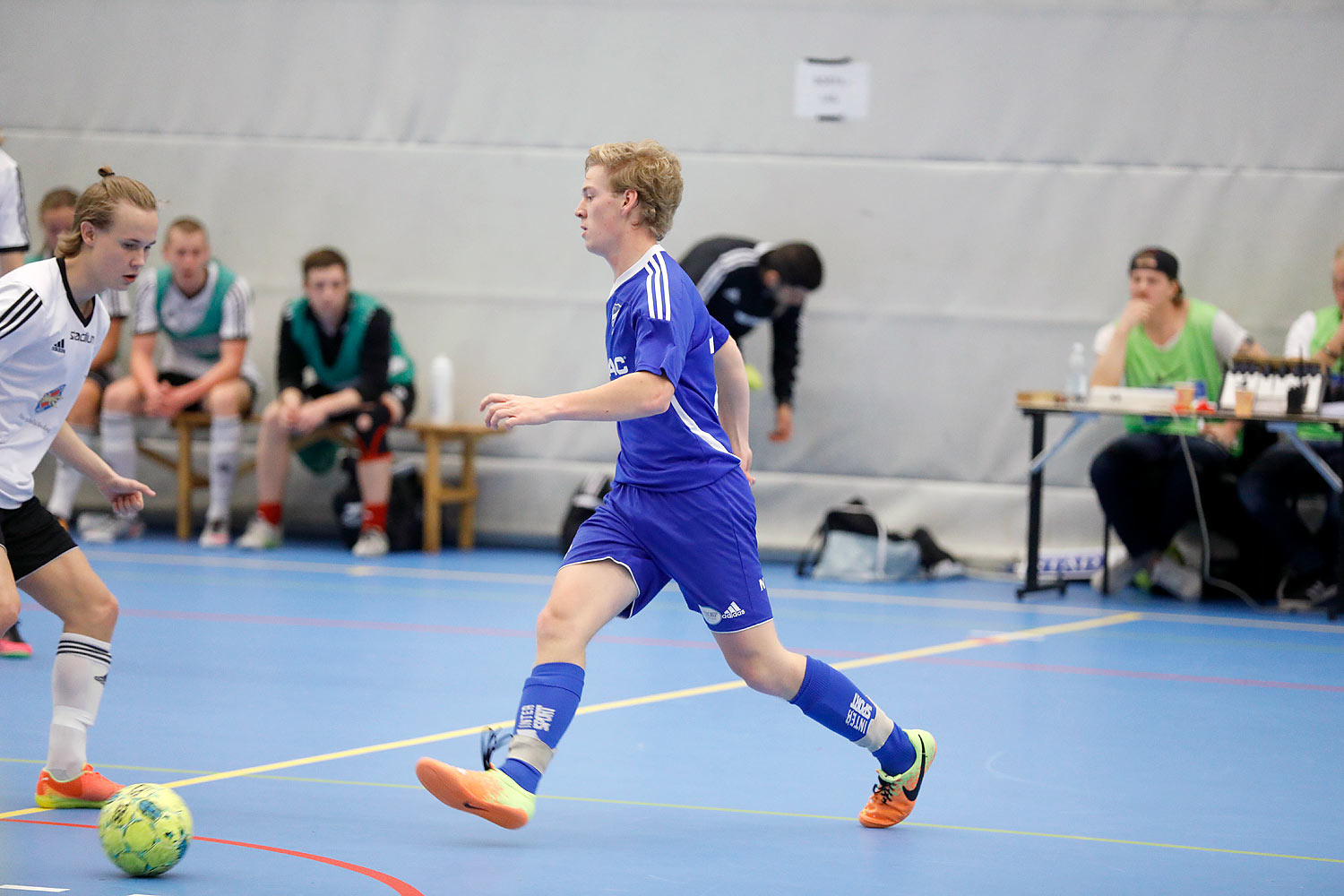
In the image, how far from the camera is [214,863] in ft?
9.55

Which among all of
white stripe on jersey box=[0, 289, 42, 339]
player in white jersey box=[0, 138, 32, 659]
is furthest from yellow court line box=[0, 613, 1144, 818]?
player in white jersey box=[0, 138, 32, 659]

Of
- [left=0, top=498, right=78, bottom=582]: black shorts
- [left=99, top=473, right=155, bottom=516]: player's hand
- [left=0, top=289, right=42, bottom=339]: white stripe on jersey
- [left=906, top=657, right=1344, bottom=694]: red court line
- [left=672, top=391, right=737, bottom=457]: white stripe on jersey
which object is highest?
[left=0, top=289, right=42, bottom=339]: white stripe on jersey

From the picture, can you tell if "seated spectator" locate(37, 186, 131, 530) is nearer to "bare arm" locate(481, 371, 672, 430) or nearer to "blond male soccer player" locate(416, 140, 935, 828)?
"blond male soccer player" locate(416, 140, 935, 828)

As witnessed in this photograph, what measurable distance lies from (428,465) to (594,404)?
18.8 feet

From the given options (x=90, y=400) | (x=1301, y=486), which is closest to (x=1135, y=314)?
(x=1301, y=486)

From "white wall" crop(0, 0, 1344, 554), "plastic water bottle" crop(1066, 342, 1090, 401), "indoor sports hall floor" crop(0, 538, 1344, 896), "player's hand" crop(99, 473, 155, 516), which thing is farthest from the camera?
"white wall" crop(0, 0, 1344, 554)

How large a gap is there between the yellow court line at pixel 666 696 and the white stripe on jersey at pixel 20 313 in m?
1.06

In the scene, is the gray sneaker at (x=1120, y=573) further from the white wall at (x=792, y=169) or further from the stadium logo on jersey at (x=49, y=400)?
the stadium logo on jersey at (x=49, y=400)

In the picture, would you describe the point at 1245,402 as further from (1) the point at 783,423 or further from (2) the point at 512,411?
(2) the point at 512,411

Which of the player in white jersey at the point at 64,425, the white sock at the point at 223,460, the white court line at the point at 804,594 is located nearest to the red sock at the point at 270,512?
the white sock at the point at 223,460

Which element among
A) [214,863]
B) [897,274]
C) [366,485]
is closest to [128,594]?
[366,485]

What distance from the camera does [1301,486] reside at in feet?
24.1

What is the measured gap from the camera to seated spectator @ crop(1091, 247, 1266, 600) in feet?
24.4

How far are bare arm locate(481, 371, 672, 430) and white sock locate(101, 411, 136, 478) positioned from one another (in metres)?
6.16
